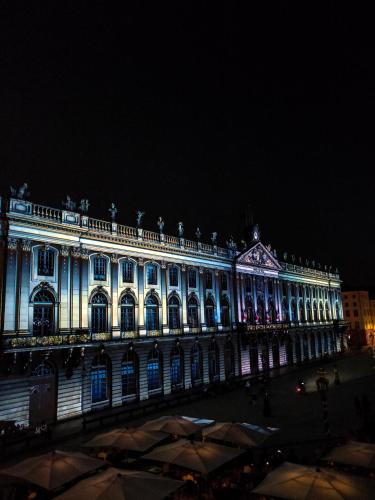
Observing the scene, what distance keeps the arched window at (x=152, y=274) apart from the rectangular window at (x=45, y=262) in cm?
1178

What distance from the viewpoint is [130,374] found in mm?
40188

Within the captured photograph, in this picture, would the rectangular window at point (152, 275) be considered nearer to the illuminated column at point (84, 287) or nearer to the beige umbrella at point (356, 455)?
the illuminated column at point (84, 287)

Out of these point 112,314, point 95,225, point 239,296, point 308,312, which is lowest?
point 112,314

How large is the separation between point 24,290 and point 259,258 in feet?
134

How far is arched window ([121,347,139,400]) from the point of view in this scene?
3938 cm

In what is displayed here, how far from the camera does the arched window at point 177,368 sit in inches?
1780

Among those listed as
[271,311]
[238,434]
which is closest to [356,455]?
[238,434]

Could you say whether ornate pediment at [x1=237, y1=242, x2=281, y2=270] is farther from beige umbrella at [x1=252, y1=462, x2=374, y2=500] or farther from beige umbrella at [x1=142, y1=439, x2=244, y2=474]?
beige umbrella at [x1=252, y1=462, x2=374, y2=500]

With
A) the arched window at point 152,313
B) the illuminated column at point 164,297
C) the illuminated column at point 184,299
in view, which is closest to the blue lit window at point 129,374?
the arched window at point 152,313

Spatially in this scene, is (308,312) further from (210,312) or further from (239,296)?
(210,312)

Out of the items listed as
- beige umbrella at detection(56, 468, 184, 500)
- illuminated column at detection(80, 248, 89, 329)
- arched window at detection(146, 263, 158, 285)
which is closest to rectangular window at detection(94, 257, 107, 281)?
illuminated column at detection(80, 248, 89, 329)

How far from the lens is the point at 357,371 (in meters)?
57.8

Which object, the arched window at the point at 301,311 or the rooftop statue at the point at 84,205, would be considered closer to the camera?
the rooftop statue at the point at 84,205

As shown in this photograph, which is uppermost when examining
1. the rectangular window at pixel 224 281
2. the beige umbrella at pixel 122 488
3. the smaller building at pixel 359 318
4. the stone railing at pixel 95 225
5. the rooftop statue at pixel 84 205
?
the rooftop statue at pixel 84 205
